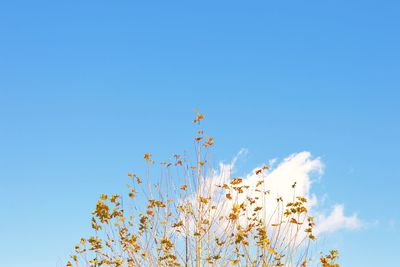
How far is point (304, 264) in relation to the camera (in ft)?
27.2

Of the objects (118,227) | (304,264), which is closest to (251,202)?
(304,264)

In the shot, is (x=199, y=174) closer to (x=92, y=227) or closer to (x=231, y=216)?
(x=231, y=216)

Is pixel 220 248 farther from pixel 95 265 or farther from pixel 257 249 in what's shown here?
pixel 95 265

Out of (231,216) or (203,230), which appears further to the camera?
(203,230)

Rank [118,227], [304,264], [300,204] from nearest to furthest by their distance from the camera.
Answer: [300,204], [304,264], [118,227]

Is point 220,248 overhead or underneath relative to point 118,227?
underneath

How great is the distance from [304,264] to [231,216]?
1516 mm

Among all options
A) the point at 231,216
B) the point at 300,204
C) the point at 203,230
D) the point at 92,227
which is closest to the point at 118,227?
the point at 92,227

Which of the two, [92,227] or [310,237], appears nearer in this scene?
[310,237]

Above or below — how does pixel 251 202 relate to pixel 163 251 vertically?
above

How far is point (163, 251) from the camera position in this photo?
28.0 ft

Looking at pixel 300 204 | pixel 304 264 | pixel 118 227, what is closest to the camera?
pixel 300 204

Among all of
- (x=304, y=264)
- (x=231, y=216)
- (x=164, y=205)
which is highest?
(x=164, y=205)

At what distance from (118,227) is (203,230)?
4.98 ft
